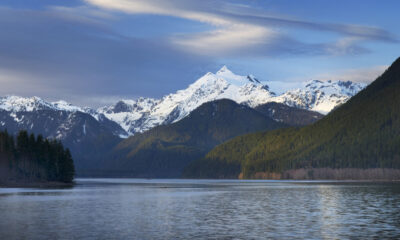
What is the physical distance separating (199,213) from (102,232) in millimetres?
25146

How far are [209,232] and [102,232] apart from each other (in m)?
11.1

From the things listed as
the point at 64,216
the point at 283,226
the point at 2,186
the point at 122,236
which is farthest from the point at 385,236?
the point at 2,186

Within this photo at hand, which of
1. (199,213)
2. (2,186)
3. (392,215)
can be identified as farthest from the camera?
(2,186)

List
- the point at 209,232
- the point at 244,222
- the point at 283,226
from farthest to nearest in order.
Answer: the point at 244,222 → the point at 283,226 → the point at 209,232

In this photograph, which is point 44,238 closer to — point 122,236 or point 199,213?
point 122,236

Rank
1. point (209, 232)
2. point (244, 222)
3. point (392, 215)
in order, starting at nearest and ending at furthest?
1. point (209, 232)
2. point (244, 222)
3. point (392, 215)

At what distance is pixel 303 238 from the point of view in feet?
184

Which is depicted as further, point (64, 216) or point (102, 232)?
point (64, 216)

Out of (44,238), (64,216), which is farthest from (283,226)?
(64,216)

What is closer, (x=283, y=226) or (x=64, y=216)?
(x=283, y=226)

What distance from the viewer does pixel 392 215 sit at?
252 ft

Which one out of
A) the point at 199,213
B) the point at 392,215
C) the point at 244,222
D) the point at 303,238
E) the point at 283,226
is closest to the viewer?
the point at 303,238

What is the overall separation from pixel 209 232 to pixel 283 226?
9481 mm

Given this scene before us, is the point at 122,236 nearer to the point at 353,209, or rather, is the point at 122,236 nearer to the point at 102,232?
the point at 102,232
